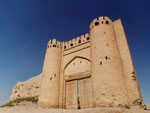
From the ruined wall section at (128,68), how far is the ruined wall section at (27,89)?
25752 millimetres

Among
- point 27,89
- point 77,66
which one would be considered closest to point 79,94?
point 77,66

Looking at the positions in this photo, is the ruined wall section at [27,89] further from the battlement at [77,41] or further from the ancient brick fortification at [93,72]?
the battlement at [77,41]

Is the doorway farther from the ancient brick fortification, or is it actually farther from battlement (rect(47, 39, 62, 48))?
battlement (rect(47, 39, 62, 48))

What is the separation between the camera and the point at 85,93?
15227 mm

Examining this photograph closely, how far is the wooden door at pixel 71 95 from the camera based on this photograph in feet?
51.7

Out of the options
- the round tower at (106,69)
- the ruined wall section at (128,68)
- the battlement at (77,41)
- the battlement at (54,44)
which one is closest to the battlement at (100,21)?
the round tower at (106,69)

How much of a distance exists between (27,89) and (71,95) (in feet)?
79.2

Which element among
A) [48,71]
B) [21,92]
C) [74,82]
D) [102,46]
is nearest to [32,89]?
[21,92]

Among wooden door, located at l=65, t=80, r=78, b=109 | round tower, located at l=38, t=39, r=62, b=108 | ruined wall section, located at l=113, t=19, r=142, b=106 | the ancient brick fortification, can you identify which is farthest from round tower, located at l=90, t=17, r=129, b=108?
round tower, located at l=38, t=39, r=62, b=108

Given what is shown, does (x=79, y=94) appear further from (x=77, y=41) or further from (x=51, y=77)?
(x=77, y=41)

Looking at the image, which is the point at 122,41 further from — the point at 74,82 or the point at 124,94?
the point at 74,82

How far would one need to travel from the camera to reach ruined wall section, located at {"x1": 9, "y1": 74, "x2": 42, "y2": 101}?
3375cm

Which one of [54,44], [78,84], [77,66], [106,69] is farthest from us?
[54,44]

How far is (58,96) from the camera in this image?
16.8 metres
